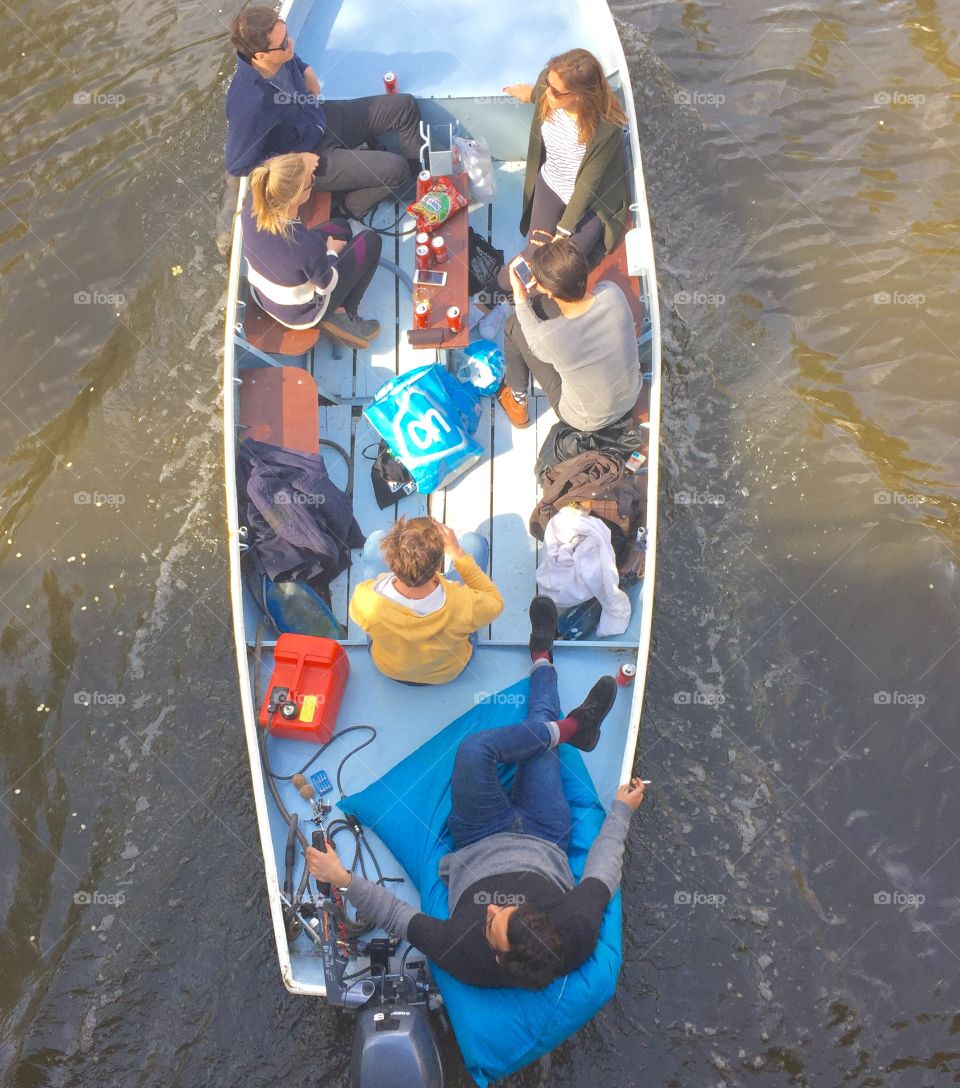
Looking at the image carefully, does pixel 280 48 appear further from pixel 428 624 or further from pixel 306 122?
pixel 428 624

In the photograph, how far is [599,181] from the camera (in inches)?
207

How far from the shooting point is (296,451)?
5.16 m

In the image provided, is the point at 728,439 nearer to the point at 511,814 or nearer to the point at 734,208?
the point at 734,208

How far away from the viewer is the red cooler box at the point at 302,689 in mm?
4531

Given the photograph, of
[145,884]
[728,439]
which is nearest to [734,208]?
[728,439]

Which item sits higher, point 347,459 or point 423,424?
point 423,424

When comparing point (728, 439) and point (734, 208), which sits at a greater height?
point (734, 208)

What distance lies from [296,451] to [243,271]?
1.13 m

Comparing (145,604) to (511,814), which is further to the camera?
(145,604)

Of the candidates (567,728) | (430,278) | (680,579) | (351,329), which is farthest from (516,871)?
(430,278)

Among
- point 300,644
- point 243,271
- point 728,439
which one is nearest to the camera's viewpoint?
point 300,644

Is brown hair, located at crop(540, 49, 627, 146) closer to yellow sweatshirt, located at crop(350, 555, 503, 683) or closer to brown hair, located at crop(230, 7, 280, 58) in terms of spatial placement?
brown hair, located at crop(230, 7, 280, 58)

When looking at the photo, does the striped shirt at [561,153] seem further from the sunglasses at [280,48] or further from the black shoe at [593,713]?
the black shoe at [593,713]

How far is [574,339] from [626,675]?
5.65 ft
